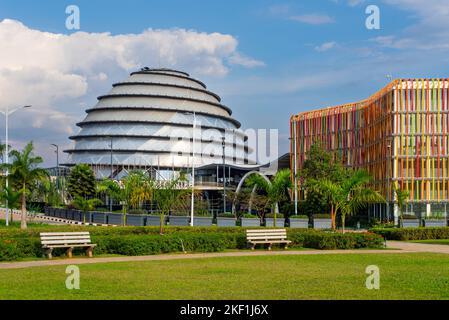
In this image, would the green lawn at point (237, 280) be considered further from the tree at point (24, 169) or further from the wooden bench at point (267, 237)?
the tree at point (24, 169)

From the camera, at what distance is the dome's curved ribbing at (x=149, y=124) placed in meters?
102

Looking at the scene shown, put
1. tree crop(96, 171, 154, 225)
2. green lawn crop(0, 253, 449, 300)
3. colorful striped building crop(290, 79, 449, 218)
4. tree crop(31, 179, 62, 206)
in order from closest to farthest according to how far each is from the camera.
A: green lawn crop(0, 253, 449, 300) → tree crop(96, 171, 154, 225) → colorful striped building crop(290, 79, 449, 218) → tree crop(31, 179, 62, 206)

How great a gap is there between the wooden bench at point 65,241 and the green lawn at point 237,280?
11.7 feet

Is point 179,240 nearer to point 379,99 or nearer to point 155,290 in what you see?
point 155,290

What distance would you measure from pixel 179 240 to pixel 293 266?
7.33 meters

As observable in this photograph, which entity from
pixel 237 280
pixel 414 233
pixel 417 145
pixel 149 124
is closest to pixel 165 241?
pixel 237 280

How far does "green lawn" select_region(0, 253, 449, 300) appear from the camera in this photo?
1359cm

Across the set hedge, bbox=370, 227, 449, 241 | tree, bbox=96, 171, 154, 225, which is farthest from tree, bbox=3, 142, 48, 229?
hedge, bbox=370, 227, 449, 241

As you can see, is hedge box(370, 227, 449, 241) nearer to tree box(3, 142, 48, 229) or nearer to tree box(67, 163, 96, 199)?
tree box(3, 142, 48, 229)

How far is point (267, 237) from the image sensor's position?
27.6 metres

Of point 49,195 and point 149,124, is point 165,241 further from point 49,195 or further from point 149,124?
point 149,124

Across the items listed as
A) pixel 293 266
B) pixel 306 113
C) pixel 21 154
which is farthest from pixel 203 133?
pixel 293 266

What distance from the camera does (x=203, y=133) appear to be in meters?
107

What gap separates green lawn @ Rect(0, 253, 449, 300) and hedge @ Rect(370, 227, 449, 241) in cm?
1362
